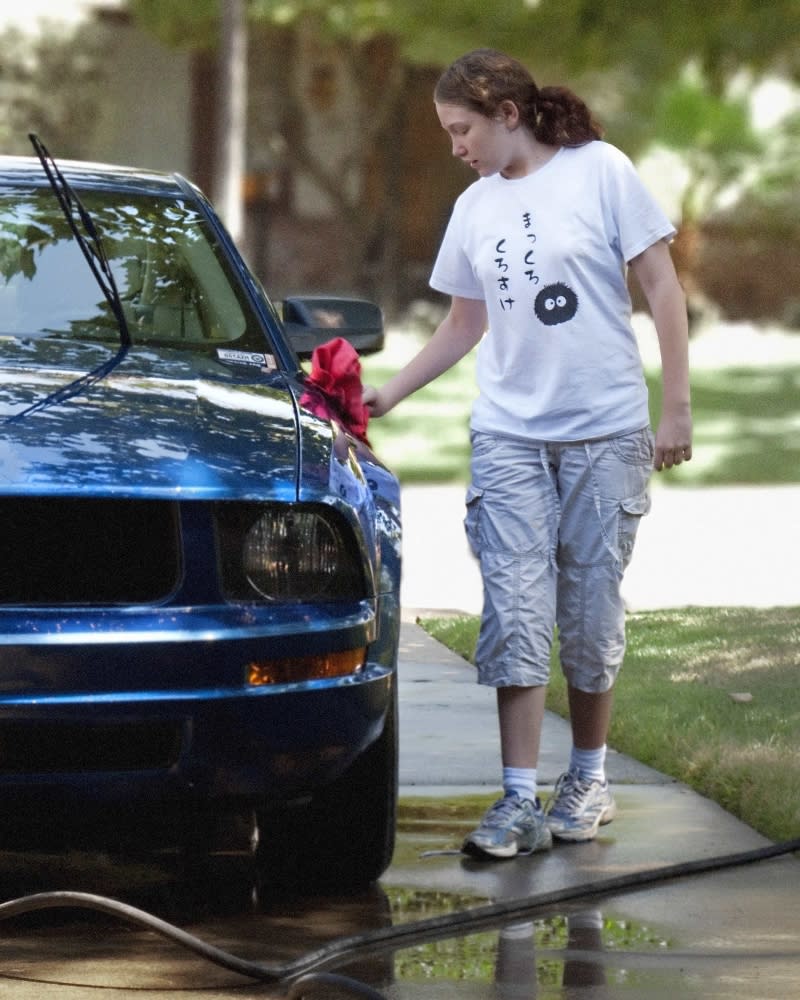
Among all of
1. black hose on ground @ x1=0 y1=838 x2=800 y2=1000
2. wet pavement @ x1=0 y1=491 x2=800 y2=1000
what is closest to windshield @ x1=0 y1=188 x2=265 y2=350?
wet pavement @ x1=0 y1=491 x2=800 y2=1000

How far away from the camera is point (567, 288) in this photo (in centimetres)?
481

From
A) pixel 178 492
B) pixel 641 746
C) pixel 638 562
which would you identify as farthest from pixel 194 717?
pixel 638 562

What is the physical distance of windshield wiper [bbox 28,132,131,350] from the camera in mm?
4996

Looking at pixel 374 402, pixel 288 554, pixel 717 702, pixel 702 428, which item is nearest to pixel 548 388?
pixel 374 402

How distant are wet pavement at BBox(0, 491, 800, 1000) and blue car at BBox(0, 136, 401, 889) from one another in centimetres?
21

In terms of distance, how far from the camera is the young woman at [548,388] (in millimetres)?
4801

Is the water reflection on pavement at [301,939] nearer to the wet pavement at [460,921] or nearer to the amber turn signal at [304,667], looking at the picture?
the wet pavement at [460,921]

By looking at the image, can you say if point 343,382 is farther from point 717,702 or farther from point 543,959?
point 717,702

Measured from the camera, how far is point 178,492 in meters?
3.92

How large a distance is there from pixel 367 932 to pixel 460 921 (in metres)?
0.20

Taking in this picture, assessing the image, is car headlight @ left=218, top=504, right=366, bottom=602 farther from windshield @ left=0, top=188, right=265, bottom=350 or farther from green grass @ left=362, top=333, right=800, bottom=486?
green grass @ left=362, top=333, right=800, bottom=486

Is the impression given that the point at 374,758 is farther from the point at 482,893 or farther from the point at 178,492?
the point at 178,492

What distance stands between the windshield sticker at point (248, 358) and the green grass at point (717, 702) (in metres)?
1.62

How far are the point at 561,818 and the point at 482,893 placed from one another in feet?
→ 1.89
